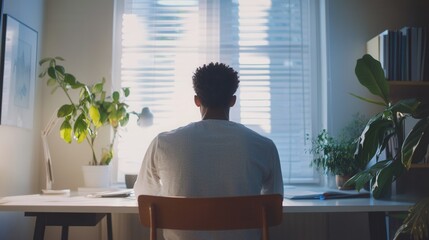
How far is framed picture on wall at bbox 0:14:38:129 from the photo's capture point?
7.16ft

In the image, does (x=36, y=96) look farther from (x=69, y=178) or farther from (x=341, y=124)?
(x=341, y=124)

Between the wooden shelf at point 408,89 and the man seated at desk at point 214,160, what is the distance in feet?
4.14

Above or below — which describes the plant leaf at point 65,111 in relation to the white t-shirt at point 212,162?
above

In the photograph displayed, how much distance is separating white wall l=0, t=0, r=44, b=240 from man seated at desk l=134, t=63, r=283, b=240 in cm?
106

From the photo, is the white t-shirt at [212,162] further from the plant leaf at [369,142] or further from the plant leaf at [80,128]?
the plant leaf at [80,128]

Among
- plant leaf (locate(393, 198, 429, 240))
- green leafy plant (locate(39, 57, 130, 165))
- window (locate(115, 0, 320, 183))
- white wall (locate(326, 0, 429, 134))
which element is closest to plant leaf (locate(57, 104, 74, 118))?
green leafy plant (locate(39, 57, 130, 165))

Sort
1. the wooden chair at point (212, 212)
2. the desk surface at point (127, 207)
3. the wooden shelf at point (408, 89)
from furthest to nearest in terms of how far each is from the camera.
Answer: the wooden shelf at point (408, 89) → the desk surface at point (127, 207) → the wooden chair at point (212, 212)

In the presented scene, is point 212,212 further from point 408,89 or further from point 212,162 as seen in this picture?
point 408,89

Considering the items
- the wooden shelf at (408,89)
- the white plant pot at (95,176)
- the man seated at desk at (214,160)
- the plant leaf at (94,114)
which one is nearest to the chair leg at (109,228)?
the white plant pot at (95,176)

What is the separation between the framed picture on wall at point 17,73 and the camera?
2184mm

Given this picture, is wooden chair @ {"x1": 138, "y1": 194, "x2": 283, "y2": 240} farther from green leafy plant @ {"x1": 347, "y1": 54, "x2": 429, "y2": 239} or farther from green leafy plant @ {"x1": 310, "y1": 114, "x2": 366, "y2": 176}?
green leafy plant @ {"x1": 310, "y1": 114, "x2": 366, "y2": 176}

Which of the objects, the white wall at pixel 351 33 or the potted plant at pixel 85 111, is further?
the white wall at pixel 351 33

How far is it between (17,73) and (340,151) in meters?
1.80

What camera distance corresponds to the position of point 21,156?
7.97 ft
